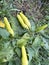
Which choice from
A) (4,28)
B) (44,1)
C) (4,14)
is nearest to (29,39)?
(4,28)

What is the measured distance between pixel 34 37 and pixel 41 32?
115 millimetres

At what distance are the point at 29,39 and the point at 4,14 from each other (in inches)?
48.1

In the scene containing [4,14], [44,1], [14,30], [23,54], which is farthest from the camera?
[44,1]

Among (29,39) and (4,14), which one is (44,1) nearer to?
(4,14)

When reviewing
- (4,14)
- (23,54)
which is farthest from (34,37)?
(4,14)

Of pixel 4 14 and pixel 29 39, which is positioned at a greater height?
pixel 29 39

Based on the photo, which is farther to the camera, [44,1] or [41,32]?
[44,1]

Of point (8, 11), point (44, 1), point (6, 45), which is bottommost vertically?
point (44, 1)

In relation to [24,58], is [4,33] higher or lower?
higher

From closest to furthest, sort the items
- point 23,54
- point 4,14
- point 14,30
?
1. point 23,54
2. point 14,30
3. point 4,14

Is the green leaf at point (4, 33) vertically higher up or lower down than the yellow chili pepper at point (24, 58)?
higher up

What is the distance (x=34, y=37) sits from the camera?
2445mm

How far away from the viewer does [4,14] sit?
3492 mm

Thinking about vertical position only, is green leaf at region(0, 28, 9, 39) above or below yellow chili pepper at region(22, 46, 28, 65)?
above
